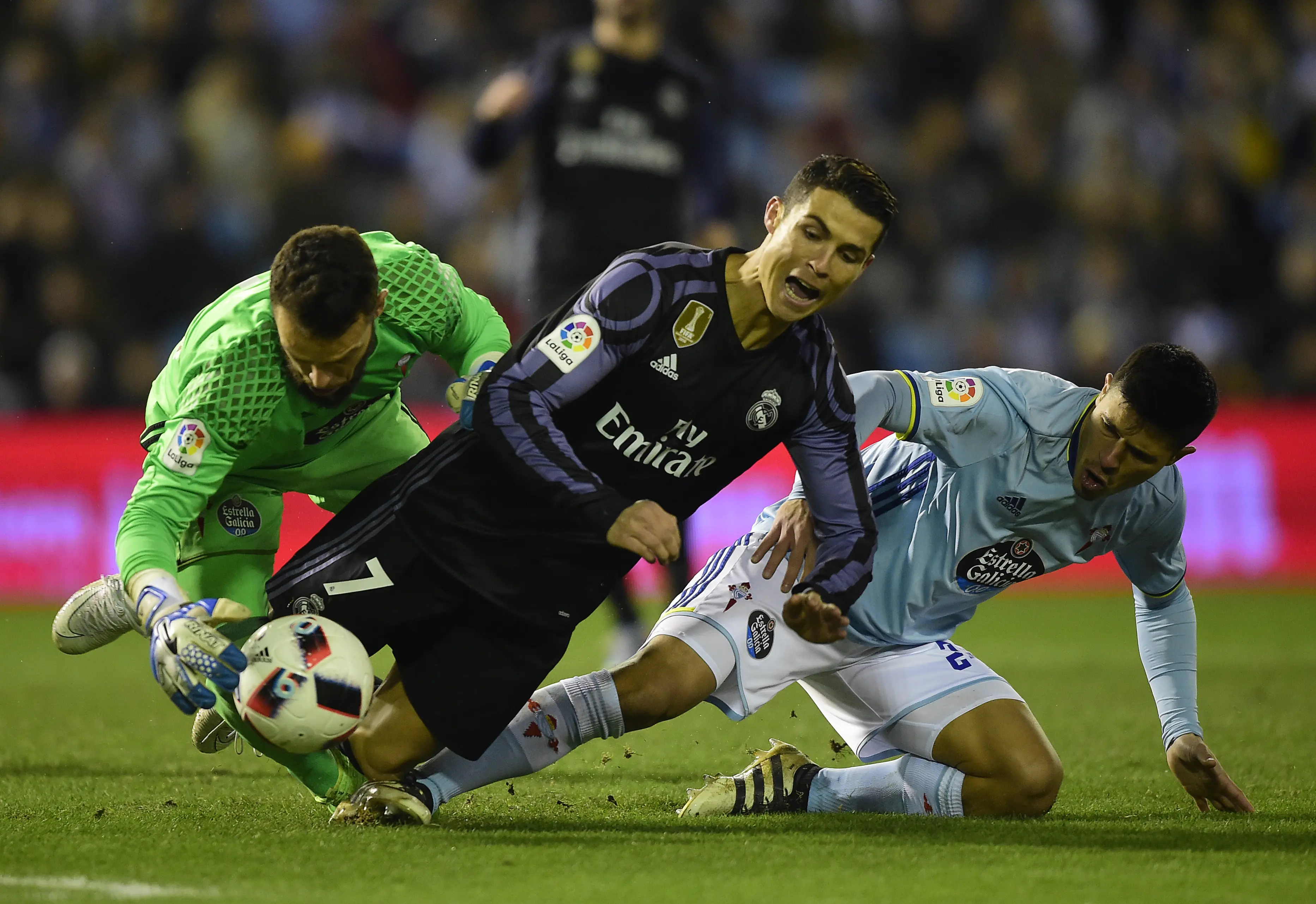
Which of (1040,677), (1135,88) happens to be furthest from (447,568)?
(1135,88)

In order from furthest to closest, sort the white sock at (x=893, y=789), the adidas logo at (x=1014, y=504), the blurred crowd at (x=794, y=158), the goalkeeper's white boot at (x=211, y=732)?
the blurred crowd at (x=794, y=158), the goalkeeper's white boot at (x=211, y=732), the adidas logo at (x=1014, y=504), the white sock at (x=893, y=789)

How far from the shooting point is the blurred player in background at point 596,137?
6.84 meters

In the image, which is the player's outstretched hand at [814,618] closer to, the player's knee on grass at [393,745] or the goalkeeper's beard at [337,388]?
the player's knee on grass at [393,745]

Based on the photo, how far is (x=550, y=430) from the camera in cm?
363

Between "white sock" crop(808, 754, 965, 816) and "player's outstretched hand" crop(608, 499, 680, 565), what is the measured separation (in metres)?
1.17

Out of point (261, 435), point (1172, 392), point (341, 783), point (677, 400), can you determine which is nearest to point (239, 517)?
point (261, 435)

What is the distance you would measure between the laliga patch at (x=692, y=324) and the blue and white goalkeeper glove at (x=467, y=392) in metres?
0.48

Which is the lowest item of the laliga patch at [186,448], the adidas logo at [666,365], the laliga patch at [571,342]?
the laliga patch at [186,448]

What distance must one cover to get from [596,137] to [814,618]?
371 centimetres

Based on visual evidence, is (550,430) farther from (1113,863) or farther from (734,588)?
(1113,863)

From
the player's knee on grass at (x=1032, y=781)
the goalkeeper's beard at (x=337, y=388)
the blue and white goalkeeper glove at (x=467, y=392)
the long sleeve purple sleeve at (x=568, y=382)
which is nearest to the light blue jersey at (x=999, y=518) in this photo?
the player's knee on grass at (x=1032, y=781)

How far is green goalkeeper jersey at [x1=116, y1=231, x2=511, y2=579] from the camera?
3.71 meters

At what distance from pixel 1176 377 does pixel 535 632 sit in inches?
71.1

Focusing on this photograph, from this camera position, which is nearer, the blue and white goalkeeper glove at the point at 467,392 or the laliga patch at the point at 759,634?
the blue and white goalkeeper glove at the point at 467,392
